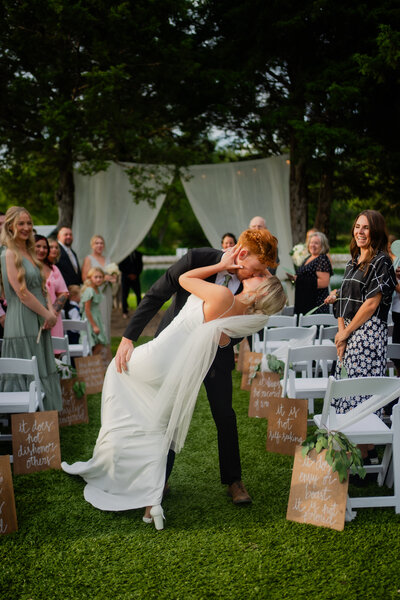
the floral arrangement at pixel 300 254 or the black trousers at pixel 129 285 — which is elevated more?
the floral arrangement at pixel 300 254

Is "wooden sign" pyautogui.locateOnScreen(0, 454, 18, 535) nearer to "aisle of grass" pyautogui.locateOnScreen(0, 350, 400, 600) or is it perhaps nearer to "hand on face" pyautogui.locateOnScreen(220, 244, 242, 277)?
"aisle of grass" pyautogui.locateOnScreen(0, 350, 400, 600)

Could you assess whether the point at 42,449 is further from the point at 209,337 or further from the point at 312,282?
the point at 312,282

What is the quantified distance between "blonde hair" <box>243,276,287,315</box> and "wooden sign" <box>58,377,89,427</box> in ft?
8.28

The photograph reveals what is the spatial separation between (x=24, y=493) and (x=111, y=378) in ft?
3.71

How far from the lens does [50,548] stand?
2875mm

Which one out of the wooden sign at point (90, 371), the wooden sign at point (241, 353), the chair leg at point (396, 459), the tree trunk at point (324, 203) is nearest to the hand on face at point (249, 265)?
the chair leg at point (396, 459)

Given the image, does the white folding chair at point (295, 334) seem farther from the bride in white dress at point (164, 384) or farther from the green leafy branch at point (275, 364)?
the bride in white dress at point (164, 384)

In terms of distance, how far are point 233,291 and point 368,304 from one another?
1.11 metres

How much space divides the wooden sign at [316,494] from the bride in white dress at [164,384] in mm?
749

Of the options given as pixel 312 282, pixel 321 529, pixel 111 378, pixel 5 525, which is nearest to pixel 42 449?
pixel 5 525

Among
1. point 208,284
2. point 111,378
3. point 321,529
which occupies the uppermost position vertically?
point 208,284

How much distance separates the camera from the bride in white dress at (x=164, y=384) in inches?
111

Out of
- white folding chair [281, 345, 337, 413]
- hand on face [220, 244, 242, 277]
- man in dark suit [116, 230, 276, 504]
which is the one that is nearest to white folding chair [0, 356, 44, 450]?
man in dark suit [116, 230, 276, 504]

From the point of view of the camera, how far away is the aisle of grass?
2520 millimetres
